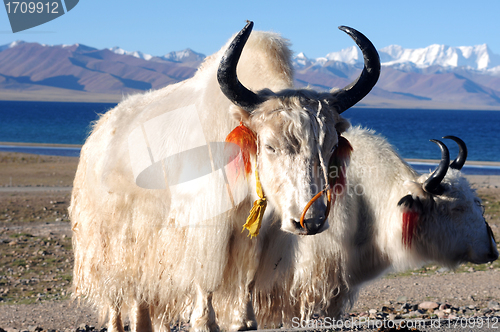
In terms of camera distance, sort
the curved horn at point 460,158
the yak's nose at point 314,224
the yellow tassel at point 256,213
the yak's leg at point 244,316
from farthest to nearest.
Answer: the curved horn at point 460,158 < the yak's leg at point 244,316 < the yellow tassel at point 256,213 < the yak's nose at point 314,224

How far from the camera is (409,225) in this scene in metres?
4.54

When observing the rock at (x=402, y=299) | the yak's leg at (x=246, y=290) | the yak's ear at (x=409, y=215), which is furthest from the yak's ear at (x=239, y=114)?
the rock at (x=402, y=299)

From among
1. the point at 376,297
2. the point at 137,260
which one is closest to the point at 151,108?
the point at 137,260

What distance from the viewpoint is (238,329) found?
11.3 feet

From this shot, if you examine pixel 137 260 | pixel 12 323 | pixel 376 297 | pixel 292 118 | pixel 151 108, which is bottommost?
pixel 376 297

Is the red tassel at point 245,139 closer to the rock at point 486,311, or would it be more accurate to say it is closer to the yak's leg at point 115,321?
the yak's leg at point 115,321

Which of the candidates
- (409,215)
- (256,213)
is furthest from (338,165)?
(409,215)

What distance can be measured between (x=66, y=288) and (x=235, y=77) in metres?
4.98

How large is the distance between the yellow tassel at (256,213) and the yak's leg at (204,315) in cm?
61

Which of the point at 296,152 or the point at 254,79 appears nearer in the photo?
the point at 296,152

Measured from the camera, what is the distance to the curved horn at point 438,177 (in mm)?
4453

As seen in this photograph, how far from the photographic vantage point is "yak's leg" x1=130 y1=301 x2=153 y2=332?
3984 millimetres

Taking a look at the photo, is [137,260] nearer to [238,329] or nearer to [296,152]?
[238,329]

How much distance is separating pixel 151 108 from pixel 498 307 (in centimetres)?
450
